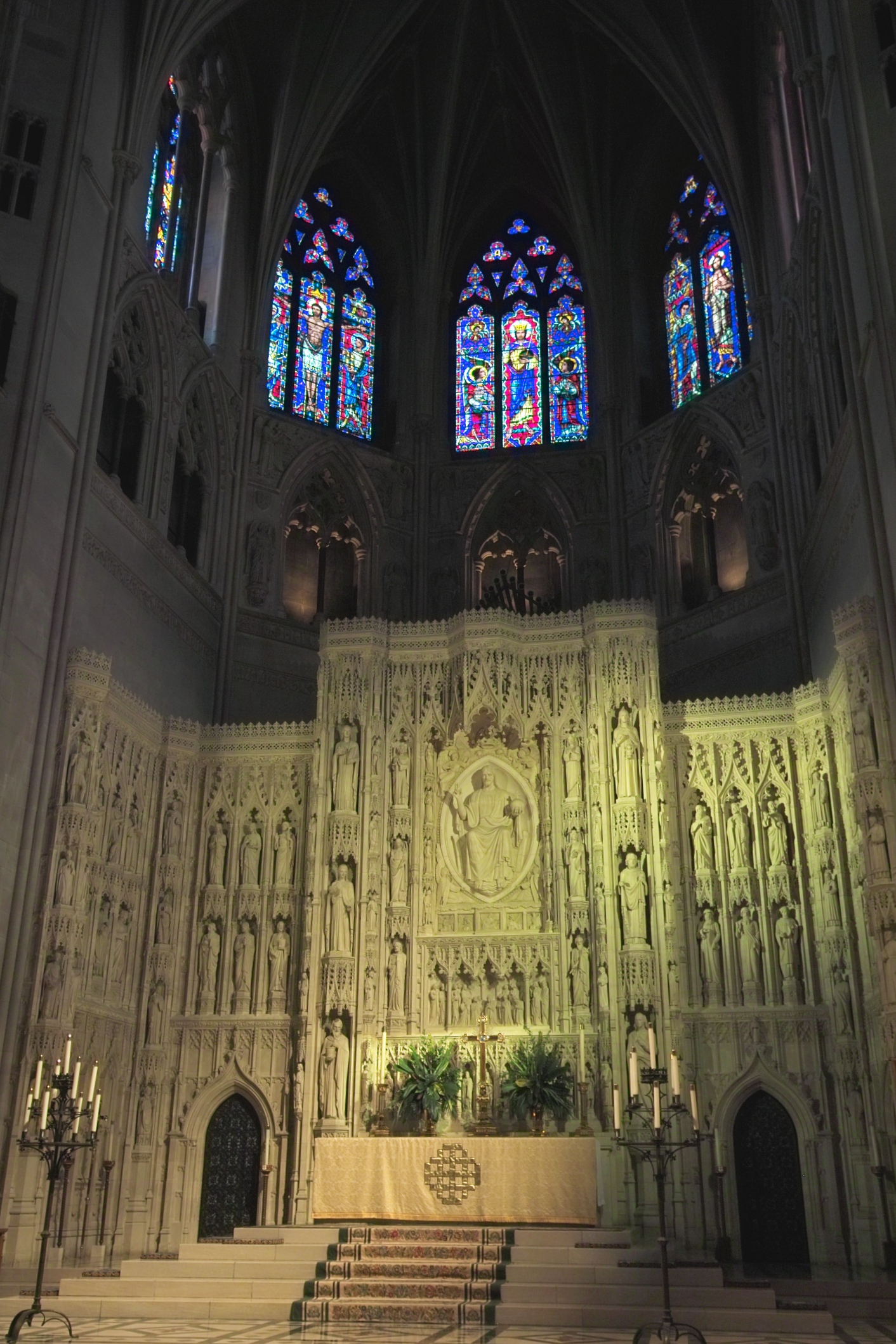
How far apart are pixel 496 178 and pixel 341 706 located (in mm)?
16107

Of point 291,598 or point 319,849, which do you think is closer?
point 319,849

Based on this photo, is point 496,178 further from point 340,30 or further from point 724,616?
point 724,616

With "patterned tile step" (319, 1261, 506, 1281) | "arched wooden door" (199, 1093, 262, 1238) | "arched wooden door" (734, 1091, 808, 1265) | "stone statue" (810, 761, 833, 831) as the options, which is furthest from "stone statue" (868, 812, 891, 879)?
"arched wooden door" (199, 1093, 262, 1238)

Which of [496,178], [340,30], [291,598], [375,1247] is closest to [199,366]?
[291,598]

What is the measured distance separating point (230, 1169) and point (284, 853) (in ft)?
15.9

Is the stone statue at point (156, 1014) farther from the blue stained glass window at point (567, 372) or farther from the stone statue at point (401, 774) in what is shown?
the blue stained glass window at point (567, 372)

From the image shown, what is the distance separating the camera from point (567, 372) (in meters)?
29.5

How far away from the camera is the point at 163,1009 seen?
19.9 metres

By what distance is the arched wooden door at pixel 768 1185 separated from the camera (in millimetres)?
17938

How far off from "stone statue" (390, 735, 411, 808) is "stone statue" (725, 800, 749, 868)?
5.12 meters

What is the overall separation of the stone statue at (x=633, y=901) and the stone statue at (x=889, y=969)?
3.95 metres

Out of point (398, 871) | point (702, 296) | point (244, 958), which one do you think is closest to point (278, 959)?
point (244, 958)

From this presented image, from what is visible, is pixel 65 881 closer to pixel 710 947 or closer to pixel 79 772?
pixel 79 772

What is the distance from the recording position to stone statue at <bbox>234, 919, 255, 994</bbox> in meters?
20.2
